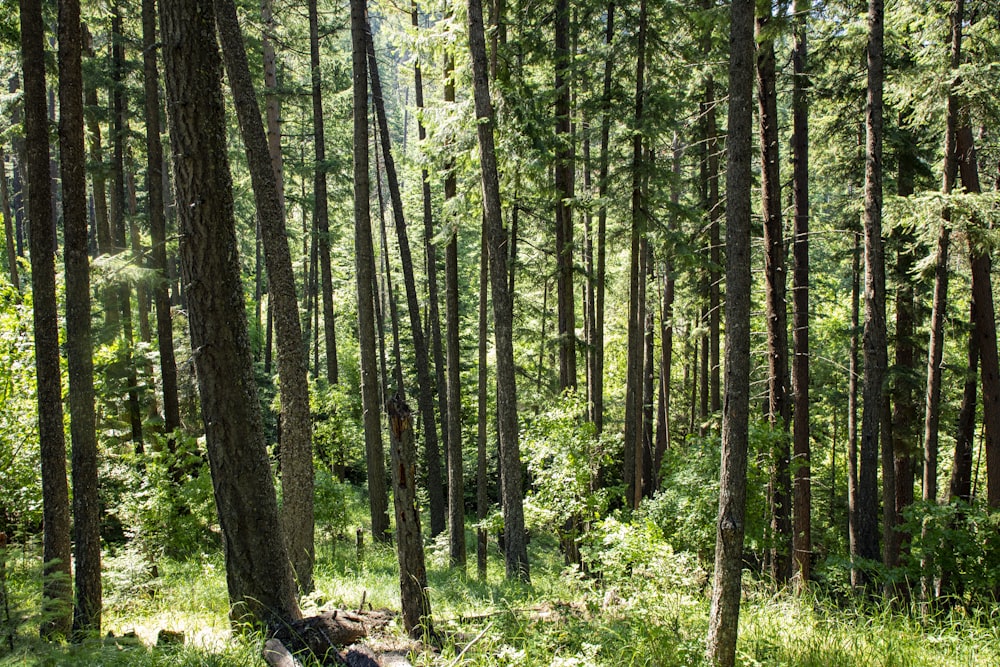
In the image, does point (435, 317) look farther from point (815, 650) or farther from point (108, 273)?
point (815, 650)

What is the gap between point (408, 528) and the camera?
4.70 m

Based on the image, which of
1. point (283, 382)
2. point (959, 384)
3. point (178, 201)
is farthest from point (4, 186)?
point (959, 384)

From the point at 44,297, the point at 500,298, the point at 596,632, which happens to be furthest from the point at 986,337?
the point at 44,297

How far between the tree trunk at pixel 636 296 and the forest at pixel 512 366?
0.27ft

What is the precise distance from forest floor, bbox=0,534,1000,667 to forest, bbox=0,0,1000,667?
5cm

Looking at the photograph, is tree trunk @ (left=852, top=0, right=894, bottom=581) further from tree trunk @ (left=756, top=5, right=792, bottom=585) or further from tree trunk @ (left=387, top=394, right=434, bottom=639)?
tree trunk @ (left=387, top=394, right=434, bottom=639)

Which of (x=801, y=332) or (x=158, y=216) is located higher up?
(x=158, y=216)

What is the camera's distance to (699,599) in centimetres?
619

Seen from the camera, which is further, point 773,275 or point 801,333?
point 801,333

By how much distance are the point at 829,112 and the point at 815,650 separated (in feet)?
42.2

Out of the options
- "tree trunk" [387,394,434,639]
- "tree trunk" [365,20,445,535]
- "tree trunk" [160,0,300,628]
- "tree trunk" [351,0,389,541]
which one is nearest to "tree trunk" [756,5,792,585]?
"tree trunk" [387,394,434,639]

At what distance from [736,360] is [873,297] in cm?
618

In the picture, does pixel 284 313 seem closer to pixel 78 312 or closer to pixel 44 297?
pixel 78 312

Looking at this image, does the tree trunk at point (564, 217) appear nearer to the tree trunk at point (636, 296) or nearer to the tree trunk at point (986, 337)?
the tree trunk at point (636, 296)
